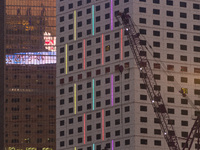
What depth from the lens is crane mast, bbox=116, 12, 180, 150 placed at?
191 meters

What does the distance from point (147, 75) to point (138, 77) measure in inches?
74.4

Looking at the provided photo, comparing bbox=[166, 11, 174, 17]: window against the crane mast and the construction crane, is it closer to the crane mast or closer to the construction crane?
the construction crane

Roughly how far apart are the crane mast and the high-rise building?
3.48 feet

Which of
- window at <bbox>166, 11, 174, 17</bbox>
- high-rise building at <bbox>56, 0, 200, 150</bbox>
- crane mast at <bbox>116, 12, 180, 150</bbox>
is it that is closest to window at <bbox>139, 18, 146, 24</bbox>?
high-rise building at <bbox>56, 0, 200, 150</bbox>

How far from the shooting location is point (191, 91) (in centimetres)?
19725

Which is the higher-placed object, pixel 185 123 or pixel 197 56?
pixel 197 56

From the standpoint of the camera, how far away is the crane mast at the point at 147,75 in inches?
7505

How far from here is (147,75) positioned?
192625 mm

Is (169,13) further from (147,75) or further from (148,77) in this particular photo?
(148,77)

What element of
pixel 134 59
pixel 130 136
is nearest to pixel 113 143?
pixel 130 136

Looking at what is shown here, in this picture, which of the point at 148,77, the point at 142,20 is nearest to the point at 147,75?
the point at 148,77

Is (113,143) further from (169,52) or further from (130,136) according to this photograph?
(169,52)

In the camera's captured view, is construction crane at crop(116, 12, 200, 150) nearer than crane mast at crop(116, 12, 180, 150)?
Yes

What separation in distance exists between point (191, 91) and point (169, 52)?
944cm
